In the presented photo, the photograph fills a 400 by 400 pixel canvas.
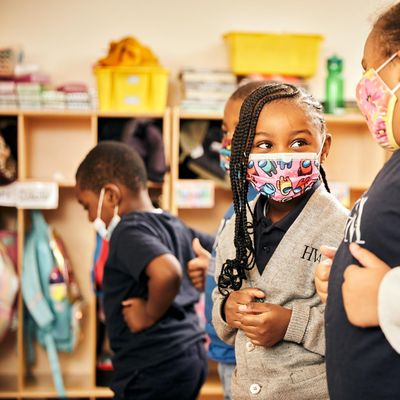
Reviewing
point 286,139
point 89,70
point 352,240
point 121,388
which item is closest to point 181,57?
point 89,70

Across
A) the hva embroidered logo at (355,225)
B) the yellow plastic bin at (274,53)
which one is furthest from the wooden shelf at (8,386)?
the hva embroidered logo at (355,225)

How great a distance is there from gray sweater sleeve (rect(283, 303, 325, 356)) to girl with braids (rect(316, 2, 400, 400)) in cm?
17

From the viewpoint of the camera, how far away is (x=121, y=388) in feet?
7.52

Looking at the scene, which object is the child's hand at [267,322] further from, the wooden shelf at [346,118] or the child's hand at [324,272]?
the wooden shelf at [346,118]

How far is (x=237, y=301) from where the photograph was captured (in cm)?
146

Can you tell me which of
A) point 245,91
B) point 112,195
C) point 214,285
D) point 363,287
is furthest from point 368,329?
point 112,195

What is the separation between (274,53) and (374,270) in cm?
318

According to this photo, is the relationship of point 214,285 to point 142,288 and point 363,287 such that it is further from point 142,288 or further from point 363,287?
point 363,287

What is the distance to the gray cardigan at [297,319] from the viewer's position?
139 centimetres

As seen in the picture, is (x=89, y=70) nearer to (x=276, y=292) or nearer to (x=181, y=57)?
(x=181, y=57)

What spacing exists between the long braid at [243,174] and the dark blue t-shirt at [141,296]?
0.67 m

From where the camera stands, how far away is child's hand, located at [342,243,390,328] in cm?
108

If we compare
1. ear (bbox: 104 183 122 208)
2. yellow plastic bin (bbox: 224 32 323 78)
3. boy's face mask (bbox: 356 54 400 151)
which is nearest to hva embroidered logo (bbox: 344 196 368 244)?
boy's face mask (bbox: 356 54 400 151)

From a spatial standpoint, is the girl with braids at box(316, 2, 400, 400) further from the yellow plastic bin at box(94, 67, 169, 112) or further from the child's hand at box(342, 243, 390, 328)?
the yellow plastic bin at box(94, 67, 169, 112)
